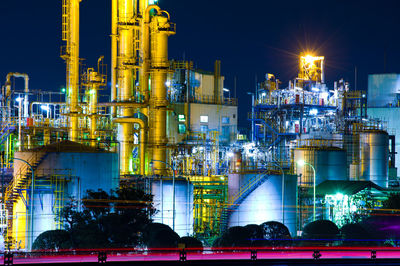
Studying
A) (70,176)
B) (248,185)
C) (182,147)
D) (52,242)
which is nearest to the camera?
(52,242)

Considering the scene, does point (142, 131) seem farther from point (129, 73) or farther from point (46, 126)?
point (46, 126)

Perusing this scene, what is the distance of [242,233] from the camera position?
3172 cm

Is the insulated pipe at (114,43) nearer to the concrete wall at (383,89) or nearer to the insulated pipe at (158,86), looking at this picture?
the insulated pipe at (158,86)

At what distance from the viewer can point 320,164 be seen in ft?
165

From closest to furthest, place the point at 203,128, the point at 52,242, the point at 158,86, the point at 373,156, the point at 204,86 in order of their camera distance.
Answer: the point at 52,242
the point at 158,86
the point at 373,156
the point at 203,128
the point at 204,86

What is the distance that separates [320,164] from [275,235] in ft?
59.3

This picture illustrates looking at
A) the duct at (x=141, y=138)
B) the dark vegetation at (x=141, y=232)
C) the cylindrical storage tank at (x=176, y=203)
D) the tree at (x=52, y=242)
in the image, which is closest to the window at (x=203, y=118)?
the duct at (x=141, y=138)

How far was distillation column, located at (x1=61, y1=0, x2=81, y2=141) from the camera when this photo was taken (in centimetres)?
4897

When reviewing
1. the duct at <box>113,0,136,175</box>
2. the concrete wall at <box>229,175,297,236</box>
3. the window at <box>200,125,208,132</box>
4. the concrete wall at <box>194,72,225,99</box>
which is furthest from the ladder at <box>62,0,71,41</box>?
the window at <box>200,125,208,132</box>

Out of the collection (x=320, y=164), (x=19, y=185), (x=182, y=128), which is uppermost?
(x=182, y=128)

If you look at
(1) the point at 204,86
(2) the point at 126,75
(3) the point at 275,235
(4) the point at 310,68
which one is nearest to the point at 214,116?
(1) the point at 204,86

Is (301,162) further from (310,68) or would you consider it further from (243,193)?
(310,68)

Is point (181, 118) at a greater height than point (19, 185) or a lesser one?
greater

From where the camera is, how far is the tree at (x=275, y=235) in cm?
3219
